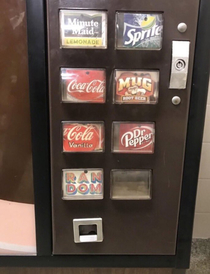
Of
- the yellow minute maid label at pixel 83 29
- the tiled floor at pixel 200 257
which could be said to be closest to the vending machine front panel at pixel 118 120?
the yellow minute maid label at pixel 83 29

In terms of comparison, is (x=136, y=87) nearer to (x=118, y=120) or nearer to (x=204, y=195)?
(x=118, y=120)

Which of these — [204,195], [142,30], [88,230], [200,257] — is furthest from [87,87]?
[200,257]

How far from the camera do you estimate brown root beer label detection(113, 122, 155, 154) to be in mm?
960

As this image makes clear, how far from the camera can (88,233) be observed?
1.09 metres

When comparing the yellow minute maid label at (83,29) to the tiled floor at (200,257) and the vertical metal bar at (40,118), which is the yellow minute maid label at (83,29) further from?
the tiled floor at (200,257)

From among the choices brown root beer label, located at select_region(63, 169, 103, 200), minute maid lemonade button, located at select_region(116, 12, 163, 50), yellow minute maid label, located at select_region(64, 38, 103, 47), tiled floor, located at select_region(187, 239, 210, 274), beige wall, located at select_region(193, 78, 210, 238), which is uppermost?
minute maid lemonade button, located at select_region(116, 12, 163, 50)

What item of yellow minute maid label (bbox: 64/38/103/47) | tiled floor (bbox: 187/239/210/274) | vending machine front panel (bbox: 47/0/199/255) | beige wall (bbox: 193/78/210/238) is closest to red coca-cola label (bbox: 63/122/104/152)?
vending machine front panel (bbox: 47/0/199/255)

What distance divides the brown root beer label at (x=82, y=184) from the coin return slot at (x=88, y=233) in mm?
135

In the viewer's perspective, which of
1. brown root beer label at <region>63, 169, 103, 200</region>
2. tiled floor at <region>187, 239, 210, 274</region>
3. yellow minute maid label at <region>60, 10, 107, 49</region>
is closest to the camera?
yellow minute maid label at <region>60, 10, 107, 49</region>

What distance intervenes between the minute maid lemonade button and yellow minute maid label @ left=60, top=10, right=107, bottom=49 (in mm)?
48

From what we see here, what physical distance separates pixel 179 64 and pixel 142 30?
15cm

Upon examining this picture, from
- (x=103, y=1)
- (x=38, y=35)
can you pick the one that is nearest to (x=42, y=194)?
(x=38, y=35)

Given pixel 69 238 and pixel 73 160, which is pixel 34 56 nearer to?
pixel 73 160

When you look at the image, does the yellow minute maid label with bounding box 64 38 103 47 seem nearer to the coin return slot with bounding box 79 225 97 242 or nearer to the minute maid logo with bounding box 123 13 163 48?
the minute maid logo with bounding box 123 13 163 48
